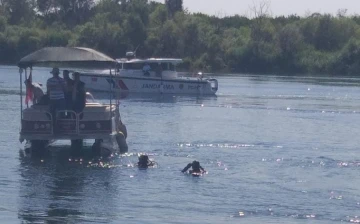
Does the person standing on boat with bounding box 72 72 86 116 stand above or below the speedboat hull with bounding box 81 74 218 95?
above

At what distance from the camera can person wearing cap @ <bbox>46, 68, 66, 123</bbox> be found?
87.6 ft

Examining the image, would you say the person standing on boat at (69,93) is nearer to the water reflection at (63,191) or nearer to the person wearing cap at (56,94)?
the person wearing cap at (56,94)

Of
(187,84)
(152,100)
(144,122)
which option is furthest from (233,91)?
(144,122)

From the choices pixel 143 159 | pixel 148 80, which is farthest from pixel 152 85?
pixel 143 159

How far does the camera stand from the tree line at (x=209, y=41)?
96.4 m

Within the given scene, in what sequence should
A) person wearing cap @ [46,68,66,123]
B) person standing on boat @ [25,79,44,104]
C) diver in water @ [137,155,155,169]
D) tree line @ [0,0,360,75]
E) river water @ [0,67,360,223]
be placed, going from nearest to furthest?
1. river water @ [0,67,360,223]
2. diver in water @ [137,155,155,169]
3. person wearing cap @ [46,68,66,123]
4. person standing on boat @ [25,79,44,104]
5. tree line @ [0,0,360,75]

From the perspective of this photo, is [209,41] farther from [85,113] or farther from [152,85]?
[85,113]

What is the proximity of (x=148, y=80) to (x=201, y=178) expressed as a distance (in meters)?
32.6

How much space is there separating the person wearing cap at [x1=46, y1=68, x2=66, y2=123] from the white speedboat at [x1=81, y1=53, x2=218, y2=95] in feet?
94.3

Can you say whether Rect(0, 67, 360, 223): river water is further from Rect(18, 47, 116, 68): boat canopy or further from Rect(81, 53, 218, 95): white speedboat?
Rect(81, 53, 218, 95): white speedboat

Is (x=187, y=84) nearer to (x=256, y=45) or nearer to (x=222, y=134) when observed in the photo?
(x=222, y=134)

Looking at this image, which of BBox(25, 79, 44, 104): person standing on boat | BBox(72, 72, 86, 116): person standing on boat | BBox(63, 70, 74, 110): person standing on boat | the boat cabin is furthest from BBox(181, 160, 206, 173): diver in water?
the boat cabin

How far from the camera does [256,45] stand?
99500mm

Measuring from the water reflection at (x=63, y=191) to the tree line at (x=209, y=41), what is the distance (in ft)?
221
